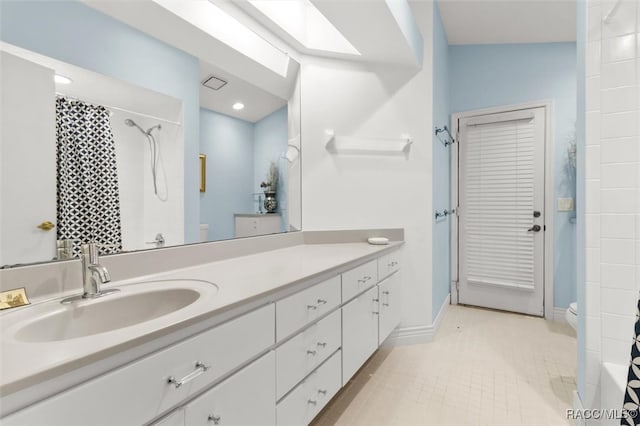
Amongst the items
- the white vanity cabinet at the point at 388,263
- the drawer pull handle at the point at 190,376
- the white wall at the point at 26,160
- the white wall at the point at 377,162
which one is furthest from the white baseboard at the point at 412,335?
the white wall at the point at 26,160

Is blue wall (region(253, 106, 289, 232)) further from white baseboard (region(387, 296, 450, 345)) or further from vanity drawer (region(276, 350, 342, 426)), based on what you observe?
white baseboard (region(387, 296, 450, 345))

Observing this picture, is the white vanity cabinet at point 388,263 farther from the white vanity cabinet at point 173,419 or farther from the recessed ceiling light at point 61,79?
the recessed ceiling light at point 61,79

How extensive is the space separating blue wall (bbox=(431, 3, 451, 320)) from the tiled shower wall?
1.13 m

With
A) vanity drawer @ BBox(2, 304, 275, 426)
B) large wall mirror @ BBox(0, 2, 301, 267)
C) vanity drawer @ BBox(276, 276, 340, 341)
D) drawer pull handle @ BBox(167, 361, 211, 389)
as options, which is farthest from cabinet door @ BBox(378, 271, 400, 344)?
drawer pull handle @ BBox(167, 361, 211, 389)

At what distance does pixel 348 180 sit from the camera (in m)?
2.57

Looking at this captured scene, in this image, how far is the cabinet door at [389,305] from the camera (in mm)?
2160

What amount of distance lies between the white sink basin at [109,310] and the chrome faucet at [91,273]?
4 cm

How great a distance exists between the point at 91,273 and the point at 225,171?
0.91 m

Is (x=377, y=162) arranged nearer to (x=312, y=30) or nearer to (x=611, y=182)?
(x=312, y=30)

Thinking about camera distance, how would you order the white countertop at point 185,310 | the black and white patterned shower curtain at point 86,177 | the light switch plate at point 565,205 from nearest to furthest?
1. the white countertop at point 185,310
2. the black and white patterned shower curtain at point 86,177
3. the light switch plate at point 565,205

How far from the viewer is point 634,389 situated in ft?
3.79

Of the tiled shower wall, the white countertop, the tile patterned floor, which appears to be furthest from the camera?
the tile patterned floor

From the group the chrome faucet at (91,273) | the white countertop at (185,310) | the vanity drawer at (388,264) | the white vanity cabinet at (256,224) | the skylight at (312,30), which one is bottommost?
the vanity drawer at (388,264)

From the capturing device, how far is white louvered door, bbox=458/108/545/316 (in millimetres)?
3227
